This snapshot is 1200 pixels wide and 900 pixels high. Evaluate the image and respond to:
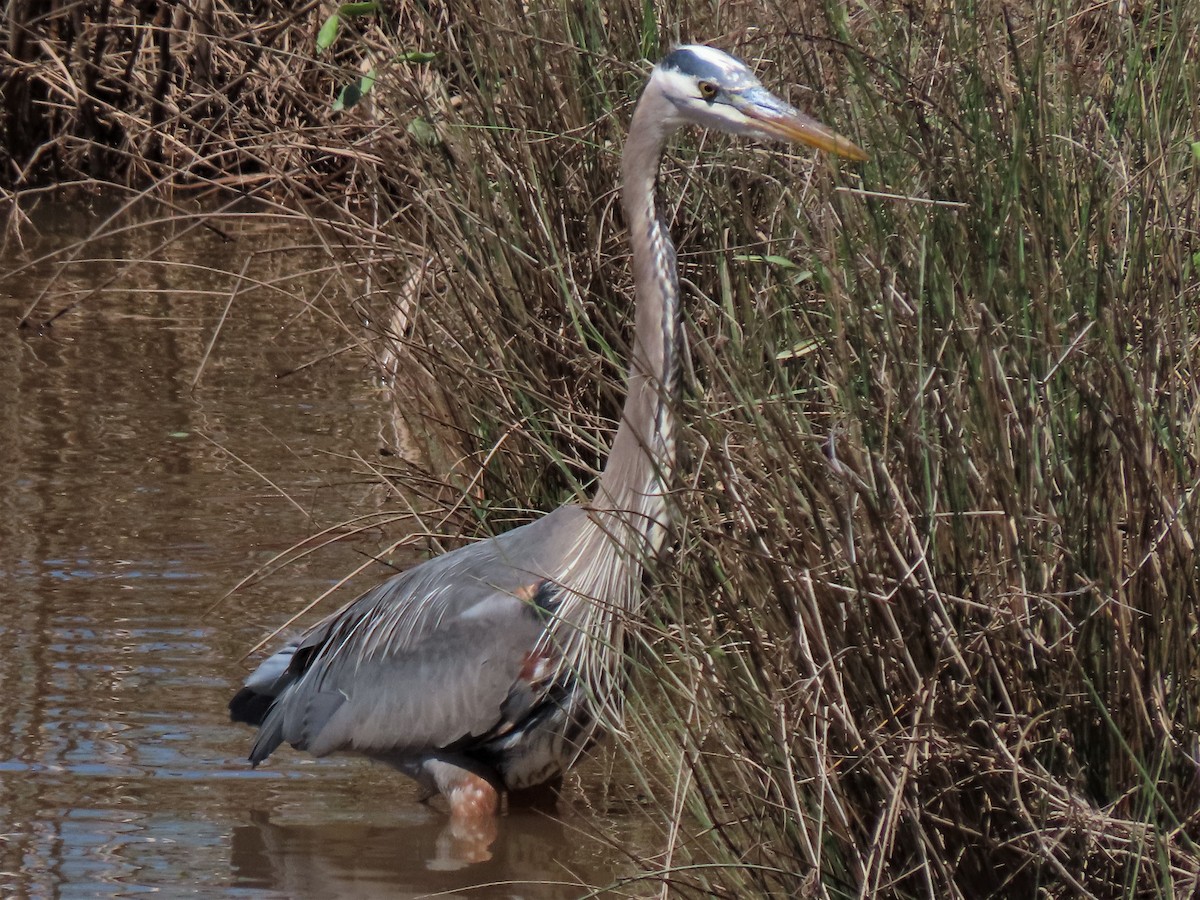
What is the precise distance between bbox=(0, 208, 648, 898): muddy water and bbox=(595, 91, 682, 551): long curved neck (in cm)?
74

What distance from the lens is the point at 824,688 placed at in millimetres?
2744

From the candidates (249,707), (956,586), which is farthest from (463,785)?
(956,586)

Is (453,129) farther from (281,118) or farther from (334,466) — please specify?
(281,118)

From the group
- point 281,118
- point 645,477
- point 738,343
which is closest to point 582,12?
point 645,477

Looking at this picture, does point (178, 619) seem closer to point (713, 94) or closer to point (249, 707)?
point (249, 707)

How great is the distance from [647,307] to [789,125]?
1.60 ft

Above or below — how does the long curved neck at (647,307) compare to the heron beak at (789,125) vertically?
below

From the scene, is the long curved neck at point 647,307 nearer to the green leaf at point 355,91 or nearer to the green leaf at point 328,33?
the green leaf at point 355,91

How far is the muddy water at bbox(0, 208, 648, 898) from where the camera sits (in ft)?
13.2

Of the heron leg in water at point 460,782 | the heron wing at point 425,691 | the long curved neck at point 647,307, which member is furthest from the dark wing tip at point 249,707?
the long curved neck at point 647,307

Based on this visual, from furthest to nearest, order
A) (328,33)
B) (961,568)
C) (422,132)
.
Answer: (328,33) < (422,132) < (961,568)

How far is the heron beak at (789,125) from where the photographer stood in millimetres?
3906

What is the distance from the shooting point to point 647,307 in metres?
4.15

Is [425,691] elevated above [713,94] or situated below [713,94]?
below
